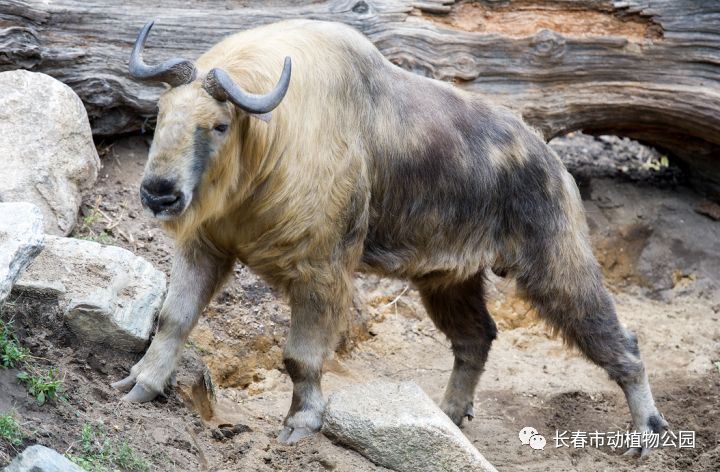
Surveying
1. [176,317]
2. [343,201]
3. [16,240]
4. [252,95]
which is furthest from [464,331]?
[16,240]

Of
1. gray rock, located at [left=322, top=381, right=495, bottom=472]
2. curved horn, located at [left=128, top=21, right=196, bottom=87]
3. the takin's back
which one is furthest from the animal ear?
gray rock, located at [left=322, top=381, right=495, bottom=472]

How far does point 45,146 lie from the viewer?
254 inches

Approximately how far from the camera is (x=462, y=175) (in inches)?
231

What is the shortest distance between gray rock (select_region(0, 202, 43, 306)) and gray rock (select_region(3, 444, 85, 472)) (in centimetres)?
78

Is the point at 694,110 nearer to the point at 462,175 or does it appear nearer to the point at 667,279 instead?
the point at 667,279

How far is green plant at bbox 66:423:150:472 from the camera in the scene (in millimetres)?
4139

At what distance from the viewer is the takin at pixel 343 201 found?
183 inches

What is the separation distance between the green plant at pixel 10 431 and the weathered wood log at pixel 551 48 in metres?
3.76

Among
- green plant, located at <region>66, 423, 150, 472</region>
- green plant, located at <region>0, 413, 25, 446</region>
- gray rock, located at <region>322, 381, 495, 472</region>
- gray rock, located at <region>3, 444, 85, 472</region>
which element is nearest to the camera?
gray rock, located at <region>3, 444, 85, 472</region>

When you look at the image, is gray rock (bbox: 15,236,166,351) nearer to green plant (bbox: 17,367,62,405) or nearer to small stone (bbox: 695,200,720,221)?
green plant (bbox: 17,367,62,405)

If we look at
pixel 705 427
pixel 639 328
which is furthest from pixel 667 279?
pixel 705 427

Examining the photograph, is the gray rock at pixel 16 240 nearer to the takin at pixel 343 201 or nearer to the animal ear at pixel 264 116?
the takin at pixel 343 201

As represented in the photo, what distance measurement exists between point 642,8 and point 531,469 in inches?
160

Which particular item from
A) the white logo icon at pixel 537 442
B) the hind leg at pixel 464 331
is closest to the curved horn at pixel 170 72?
the hind leg at pixel 464 331
